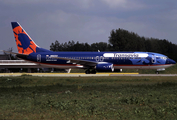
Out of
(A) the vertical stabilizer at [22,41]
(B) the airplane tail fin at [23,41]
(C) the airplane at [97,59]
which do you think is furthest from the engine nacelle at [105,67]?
(A) the vertical stabilizer at [22,41]

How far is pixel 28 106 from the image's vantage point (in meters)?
12.1

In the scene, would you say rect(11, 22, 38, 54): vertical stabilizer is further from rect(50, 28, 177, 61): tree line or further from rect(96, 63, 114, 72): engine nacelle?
rect(50, 28, 177, 61): tree line

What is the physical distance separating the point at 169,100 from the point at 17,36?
115 feet

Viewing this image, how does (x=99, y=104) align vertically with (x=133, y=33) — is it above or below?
below

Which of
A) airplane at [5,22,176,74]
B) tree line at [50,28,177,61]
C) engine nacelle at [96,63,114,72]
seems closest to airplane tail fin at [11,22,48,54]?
airplane at [5,22,176,74]

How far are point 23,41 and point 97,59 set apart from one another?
1438 centimetres

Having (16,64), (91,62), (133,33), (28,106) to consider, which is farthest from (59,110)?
(133,33)

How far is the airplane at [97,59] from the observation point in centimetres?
3806

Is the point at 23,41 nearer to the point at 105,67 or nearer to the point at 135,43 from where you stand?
the point at 105,67

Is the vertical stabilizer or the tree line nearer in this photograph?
the vertical stabilizer

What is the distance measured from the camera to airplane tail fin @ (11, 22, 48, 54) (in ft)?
138

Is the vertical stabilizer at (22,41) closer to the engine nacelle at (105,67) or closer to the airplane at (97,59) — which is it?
the airplane at (97,59)

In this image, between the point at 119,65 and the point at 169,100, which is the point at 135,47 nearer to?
the point at 119,65

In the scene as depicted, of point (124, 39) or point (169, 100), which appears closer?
point (169, 100)
